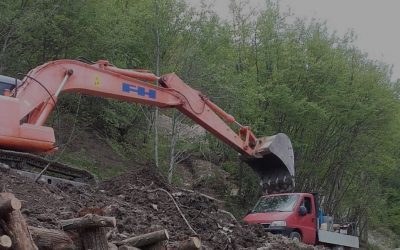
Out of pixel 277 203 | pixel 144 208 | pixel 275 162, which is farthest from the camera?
pixel 277 203

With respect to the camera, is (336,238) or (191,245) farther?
(336,238)

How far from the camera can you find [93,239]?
5.48 meters

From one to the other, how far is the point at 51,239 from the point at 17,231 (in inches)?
23.9

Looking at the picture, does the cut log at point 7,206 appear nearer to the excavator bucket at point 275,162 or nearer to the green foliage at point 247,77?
the excavator bucket at point 275,162

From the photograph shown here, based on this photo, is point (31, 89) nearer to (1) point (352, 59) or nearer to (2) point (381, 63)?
(1) point (352, 59)

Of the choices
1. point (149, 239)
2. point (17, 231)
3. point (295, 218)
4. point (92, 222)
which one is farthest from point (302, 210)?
point (17, 231)

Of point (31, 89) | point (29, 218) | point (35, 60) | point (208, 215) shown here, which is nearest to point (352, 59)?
point (35, 60)

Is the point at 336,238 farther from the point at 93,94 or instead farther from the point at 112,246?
the point at 112,246

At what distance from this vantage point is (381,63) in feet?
88.0

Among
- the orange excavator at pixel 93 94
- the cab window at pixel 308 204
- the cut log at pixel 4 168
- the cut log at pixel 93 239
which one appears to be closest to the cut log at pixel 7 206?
the cut log at pixel 93 239

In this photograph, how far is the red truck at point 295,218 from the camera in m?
14.1

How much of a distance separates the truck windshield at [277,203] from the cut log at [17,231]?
10183 mm

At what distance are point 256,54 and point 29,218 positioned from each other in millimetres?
17596

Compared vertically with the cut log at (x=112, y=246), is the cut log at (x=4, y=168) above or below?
above
